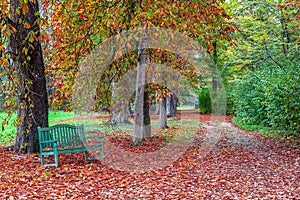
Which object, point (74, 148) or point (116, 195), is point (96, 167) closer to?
point (74, 148)

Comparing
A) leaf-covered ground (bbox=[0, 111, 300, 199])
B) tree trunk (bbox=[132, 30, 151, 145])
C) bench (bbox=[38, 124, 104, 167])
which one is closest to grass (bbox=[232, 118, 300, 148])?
leaf-covered ground (bbox=[0, 111, 300, 199])

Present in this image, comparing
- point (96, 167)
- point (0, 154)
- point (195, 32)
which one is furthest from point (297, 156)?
point (0, 154)

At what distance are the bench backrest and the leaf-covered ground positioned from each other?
42cm

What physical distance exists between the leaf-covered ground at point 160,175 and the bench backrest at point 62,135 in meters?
0.42

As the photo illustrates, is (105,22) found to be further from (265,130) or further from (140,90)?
(265,130)

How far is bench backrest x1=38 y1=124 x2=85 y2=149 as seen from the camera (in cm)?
789

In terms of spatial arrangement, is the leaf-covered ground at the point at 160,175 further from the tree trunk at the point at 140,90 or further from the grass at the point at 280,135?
the grass at the point at 280,135

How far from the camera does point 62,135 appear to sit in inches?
326

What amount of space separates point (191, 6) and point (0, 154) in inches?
240

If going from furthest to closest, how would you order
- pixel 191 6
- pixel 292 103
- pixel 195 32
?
pixel 292 103 → pixel 195 32 → pixel 191 6

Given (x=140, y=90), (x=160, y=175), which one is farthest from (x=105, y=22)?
(x=160, y=175)

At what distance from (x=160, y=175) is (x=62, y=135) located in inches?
105

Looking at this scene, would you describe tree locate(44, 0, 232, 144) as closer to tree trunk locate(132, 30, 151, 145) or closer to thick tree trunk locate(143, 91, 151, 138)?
tree trunk locate(132, 30, 151, 145)

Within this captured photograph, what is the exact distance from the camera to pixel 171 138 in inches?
515
